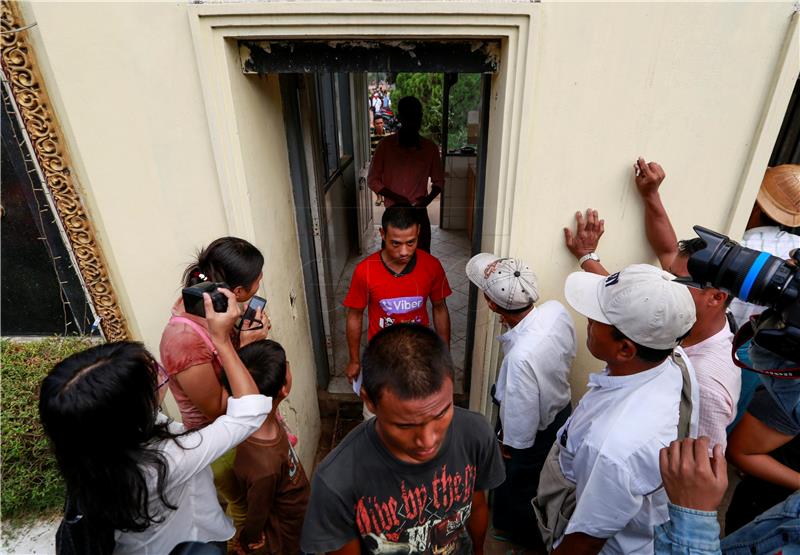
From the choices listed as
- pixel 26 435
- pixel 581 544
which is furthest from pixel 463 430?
pixel 26 435

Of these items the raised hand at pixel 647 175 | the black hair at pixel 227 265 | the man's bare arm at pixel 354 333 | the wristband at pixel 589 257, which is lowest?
the man's bare arm at pixel 354 333

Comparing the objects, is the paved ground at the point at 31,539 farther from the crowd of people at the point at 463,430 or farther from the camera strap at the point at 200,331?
the camera strap at the point at 200,331

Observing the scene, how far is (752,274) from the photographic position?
125cm

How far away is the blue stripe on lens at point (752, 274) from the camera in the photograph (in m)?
1.24

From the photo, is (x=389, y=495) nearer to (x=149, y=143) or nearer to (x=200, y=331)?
(x=200, y=331)

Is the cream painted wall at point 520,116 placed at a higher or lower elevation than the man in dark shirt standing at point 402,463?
higher

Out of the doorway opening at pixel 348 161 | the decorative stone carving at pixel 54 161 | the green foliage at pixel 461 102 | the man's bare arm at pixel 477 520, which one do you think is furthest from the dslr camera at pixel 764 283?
the green foliage at pixel 461 102

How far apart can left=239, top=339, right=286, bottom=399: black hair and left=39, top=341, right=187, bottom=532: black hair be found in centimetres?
44

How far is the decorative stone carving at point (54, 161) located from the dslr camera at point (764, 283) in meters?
2.53

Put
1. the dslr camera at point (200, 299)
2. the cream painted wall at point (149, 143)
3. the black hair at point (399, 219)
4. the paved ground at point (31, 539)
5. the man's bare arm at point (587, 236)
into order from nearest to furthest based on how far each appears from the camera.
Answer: the dslr camera at point (200, 299) → the cream painted wall at point (149, 143) → the man's bare arm at point (587, 236) → the black hair at point (399, 219) → the paved ground at point (31, 539)

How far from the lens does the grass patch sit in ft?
8.00

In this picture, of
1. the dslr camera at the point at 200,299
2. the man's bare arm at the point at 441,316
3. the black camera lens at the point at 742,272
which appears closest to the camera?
the black camera lens at the point at 742,272

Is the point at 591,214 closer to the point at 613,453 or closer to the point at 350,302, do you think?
the point at 613,453

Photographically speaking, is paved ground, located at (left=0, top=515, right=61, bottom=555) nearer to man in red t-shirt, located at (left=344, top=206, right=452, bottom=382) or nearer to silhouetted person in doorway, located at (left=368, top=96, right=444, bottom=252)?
man in red t-shirt, located at (left=344, top=206, right=452, bottom=382)
